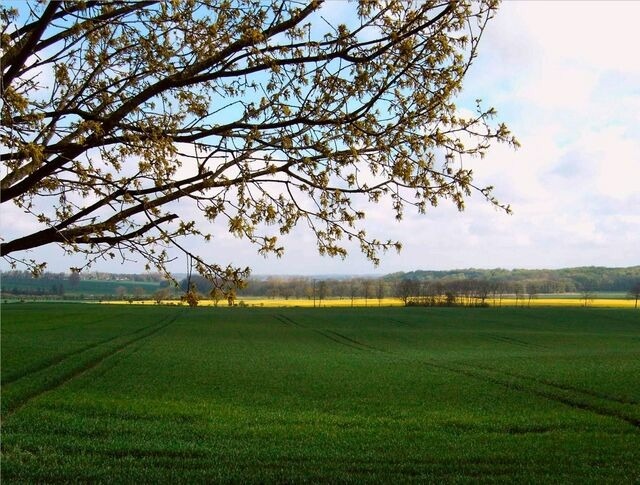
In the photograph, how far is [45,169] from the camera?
4453 millimetres

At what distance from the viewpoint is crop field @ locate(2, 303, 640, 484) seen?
452 inches

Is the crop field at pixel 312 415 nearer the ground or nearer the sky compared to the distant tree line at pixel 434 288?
nearer the ground

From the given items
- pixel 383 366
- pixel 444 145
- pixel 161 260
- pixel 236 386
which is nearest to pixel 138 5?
pixel 161 260

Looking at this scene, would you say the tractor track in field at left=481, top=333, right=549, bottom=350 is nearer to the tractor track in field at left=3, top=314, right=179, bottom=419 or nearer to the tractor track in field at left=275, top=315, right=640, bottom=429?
the tractor track in field at left=275, top=315, right=640, bottom=429

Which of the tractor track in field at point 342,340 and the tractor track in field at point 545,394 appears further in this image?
the tractor track in field at point 342,340

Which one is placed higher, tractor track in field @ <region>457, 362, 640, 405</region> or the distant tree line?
the distant tree line

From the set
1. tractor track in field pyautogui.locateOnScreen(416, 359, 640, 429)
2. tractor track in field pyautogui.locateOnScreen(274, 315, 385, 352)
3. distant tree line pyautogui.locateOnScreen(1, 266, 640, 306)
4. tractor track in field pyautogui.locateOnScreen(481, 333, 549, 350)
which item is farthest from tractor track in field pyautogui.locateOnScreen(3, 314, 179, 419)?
distant tree line pyautogui.locateOnScreen(1, 266, 640, 306)

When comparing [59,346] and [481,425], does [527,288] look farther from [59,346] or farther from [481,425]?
[481,425]

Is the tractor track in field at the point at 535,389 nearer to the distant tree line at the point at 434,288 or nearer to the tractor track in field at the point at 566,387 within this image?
the tractor track in field at the point at 566,387

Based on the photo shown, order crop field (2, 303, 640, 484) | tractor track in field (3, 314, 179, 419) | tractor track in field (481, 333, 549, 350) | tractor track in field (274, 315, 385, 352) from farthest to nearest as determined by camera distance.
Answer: tractor track in field (481, 333, 549, 350) < tractor track in field (274, 315, 385, 352) < tractor track in field (3, 314, 179, 419) < crop field (2, 303, 640, 484)

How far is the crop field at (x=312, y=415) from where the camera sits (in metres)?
11.5

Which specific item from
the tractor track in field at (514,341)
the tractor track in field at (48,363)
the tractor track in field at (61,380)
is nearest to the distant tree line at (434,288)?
the tractor track in field at (514,341)

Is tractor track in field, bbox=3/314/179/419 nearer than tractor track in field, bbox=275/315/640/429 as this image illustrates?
No

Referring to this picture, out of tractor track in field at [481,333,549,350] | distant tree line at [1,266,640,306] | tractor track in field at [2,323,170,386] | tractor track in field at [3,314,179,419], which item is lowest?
tractor track in field at [481,333,549,350]
